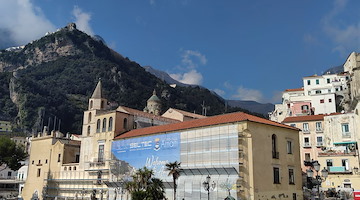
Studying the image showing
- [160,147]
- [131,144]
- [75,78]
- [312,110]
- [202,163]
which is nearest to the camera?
[202,163]

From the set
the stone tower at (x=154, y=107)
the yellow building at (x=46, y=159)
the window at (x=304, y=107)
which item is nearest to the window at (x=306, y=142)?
the window at (x=304, y=107)

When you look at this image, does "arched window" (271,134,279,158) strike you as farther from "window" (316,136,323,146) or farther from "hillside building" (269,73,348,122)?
"hillside building" (269,73,348,122)

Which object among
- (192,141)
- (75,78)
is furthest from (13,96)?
(192,141)

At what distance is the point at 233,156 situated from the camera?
35.1m

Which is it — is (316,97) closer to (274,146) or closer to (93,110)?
(274,146)

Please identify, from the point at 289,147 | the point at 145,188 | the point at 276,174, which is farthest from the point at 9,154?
the point at 289,147

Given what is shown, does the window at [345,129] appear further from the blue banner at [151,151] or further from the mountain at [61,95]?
the mountain at [61,95]

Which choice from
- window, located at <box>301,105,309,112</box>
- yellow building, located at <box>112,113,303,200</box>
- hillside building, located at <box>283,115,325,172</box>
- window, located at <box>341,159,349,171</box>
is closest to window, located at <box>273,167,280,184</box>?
yellow building, located at <box>112,113,303,200</box>

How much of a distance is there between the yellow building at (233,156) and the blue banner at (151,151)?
0.12 meters

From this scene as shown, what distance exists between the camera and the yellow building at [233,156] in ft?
113

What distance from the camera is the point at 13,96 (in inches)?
6501

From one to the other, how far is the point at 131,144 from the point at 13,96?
138368 millimetres

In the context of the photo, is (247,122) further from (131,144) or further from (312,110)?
(312,110)

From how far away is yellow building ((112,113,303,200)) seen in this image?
3438cm
